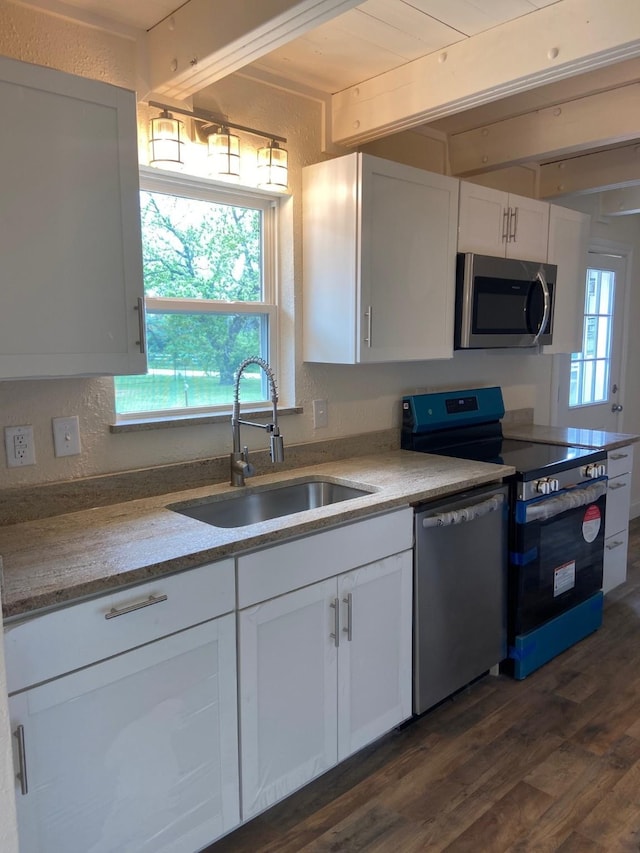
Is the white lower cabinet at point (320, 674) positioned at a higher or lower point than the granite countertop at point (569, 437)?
lower

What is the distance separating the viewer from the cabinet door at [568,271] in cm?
318

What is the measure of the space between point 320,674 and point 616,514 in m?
2.13

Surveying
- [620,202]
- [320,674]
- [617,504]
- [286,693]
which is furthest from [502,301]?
[286,693]

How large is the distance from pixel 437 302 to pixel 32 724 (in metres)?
2.06

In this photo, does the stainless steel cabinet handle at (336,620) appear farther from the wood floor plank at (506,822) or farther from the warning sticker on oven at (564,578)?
the warning sticker on oven at (564,578)

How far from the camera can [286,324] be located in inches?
101

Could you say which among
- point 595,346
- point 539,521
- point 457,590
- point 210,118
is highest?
point 210,118

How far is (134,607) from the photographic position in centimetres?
147

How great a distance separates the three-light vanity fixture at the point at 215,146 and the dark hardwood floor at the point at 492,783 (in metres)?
2.08

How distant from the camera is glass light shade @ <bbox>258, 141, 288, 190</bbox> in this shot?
2320 millimetres

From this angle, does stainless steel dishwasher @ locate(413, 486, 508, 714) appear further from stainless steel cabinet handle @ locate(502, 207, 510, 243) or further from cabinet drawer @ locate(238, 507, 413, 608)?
stainless steel cabinet handle @ locate(502, 207, 510, 243)

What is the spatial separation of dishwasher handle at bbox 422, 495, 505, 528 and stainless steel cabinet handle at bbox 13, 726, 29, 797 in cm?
134

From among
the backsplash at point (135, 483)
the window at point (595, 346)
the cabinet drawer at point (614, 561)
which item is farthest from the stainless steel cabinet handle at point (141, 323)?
the window at point (595, 346)

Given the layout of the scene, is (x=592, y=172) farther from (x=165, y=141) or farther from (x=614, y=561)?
(x=165, y=141)
